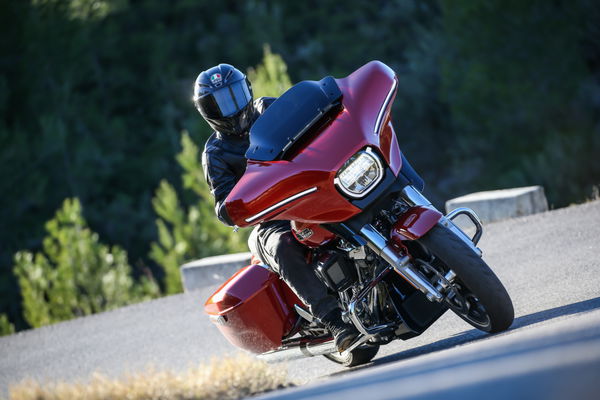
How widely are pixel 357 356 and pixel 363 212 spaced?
52.2 inches

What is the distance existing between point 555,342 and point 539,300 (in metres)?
3.58

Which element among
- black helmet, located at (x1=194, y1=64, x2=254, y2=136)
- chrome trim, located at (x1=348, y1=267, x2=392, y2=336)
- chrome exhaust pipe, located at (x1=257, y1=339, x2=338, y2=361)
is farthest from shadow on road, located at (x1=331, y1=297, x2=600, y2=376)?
black helmet, located at (x1=194, y1=64, x2=254, y2=136)

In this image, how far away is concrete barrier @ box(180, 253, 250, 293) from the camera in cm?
1041

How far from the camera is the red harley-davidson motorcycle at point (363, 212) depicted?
16.0 feet

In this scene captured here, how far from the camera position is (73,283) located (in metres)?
13.0

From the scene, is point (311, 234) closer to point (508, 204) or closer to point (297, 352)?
point (297, 352)

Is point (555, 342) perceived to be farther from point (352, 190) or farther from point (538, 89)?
point (538, 89)

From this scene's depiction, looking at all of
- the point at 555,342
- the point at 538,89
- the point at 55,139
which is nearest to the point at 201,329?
the point at 555,342

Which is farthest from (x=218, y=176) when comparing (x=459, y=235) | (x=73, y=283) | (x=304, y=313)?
(x=73, y=283)

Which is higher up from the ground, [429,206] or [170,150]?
[429,206]

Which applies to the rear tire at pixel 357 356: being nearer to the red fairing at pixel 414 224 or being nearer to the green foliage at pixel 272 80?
the red fairing at pixel 414 224

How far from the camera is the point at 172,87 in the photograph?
1485 inches

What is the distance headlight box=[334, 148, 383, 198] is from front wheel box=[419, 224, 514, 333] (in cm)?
40

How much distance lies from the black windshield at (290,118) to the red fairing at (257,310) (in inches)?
41.5
